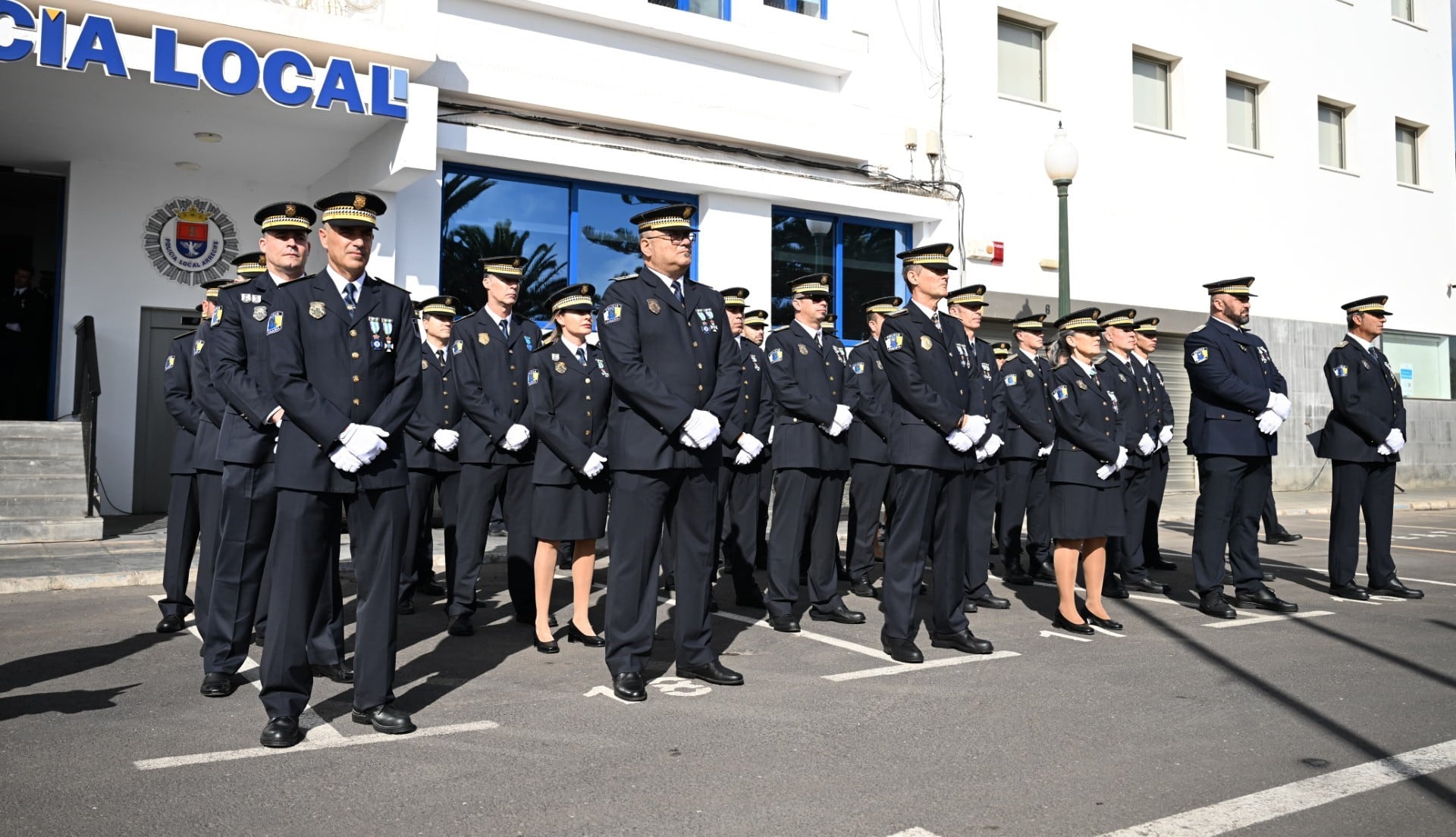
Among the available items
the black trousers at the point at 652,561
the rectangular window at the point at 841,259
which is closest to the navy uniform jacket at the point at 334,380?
the black trousers at the point at 652,561

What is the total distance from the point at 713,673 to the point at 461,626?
2044 millimetres

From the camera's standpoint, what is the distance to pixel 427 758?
4.34m

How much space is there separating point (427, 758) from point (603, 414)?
119 inches

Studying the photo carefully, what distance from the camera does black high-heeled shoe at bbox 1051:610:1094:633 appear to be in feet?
23.3

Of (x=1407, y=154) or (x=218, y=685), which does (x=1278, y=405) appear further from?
(x=1407, y=154)

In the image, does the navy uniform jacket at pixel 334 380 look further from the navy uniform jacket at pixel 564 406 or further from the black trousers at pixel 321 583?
the navy uniform jacket at pixel 564 406

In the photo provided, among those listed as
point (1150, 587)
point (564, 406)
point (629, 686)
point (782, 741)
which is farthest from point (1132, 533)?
point (782, 741)

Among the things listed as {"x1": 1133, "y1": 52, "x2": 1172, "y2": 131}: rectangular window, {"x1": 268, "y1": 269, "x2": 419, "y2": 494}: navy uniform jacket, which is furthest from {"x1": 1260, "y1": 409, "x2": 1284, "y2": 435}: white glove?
{"x1": 1133, "y1": 52, "x2": 1172, "y2": 131}: rectangular window

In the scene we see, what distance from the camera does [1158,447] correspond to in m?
9.88

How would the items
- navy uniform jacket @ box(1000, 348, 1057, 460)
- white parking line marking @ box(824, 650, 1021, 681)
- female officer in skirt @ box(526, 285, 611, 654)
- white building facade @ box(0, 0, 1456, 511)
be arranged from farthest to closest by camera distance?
1. white building facade @ box(0, 0, 1456, 511)
2. navy uniform jacket @ box(1000, 348, 1057, 460)
3. female officer in skirt @ box(526, 285, 611, 654)
4. white parking line marking @ box(824, 650, 1021, 681)

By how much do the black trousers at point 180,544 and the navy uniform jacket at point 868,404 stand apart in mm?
4418

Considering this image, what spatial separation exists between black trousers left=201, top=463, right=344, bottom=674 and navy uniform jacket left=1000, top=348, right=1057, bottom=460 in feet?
18.5

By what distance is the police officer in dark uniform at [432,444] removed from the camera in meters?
7.32

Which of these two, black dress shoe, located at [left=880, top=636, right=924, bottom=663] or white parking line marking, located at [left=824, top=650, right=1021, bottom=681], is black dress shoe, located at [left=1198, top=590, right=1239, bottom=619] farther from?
black dress shoe, located at [left=880, top=636, right=924, bottom=663]
